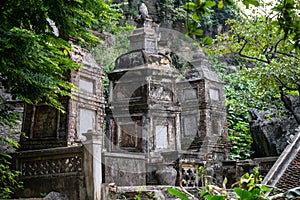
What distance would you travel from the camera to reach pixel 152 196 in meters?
7.62

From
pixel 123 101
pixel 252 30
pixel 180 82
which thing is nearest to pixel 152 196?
pixel 123 101

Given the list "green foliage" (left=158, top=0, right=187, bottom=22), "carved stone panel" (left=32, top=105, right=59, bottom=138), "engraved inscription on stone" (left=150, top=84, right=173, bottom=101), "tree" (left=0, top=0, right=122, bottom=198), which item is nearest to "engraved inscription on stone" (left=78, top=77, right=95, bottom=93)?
"carved stone panel" (left=32, top=105, right=59, bottom=138)

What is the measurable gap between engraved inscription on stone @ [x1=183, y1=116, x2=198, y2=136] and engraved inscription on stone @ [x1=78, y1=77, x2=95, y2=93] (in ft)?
21.3

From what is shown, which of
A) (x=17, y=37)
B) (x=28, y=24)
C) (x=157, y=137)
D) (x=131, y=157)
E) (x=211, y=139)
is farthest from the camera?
(x=211, y=139)

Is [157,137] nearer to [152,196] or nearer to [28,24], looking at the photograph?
[152,196]

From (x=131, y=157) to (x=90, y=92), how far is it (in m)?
3.82

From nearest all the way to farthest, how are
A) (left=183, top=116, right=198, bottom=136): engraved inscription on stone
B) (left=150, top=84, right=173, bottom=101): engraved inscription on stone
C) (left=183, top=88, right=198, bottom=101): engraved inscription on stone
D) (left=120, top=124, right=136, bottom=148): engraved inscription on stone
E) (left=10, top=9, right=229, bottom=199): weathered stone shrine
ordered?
1. (left=10, top=9, right=229, bottom=199): weathered stone shrine
2. (left=120, top=124, right=136, bottom=148): engraved inscription on stone
3. (left=150, top=84, right=173, bottom=101): engraved inscription on stone
4. (left=183, top=116, right=198, bottom=136): engraved inscription on stone
5. (left=183, top=88, right=198, bottom=101): engraved inscription on stone

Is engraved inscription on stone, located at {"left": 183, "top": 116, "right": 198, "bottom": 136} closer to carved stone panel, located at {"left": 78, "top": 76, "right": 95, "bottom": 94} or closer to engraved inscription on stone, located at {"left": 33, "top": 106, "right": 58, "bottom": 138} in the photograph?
carved stone panel, located at {"left": 78, "top": 76, "right": 95, "bottom": 94}

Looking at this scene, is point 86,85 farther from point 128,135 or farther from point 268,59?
point 268,59

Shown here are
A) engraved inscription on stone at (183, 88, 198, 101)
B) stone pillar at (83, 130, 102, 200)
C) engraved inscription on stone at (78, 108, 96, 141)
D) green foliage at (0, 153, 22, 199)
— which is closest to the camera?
green foliage at (0, 153, 22, 199)

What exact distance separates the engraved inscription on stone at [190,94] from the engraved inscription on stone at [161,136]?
5.61 meters

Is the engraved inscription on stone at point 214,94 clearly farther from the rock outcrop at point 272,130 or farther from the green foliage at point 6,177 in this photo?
the green foliage at point 6,177

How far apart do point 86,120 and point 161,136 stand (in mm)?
2592

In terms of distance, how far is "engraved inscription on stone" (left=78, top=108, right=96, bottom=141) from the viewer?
1170cm
